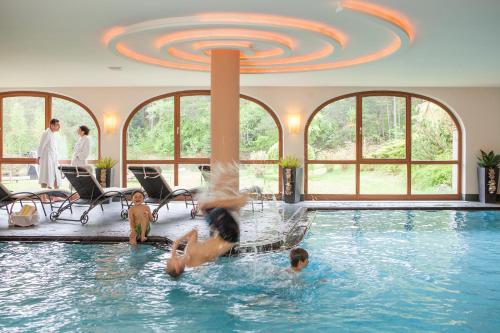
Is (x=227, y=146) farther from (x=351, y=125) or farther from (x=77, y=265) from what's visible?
(x=351, y=125)

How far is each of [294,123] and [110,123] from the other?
466 cm

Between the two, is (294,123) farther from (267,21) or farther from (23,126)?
(23,126)

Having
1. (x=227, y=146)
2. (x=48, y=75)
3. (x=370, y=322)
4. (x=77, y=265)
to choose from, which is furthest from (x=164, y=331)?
(x=48, y=75)

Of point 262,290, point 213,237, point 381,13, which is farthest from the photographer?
point 381,13

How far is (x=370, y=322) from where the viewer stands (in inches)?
188

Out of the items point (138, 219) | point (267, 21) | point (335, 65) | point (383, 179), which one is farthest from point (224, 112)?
point (383, 179)

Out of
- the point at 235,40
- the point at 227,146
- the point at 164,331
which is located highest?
the point at 235,40

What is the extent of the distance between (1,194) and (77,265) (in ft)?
11.2

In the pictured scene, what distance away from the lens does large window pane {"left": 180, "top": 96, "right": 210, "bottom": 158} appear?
1432 centimetres

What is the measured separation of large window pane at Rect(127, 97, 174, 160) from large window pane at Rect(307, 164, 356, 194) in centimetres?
368

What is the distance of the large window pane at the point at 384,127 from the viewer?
1417cm

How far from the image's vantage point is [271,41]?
27.9ft

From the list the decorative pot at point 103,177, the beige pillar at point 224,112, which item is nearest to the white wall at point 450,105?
the decorative pot at point 103,177

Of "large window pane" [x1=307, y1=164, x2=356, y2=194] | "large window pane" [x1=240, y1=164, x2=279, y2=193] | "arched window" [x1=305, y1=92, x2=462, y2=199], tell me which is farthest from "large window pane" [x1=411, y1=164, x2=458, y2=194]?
"large window pane" [x1=240, y1=164, x2=279, y2=193]
